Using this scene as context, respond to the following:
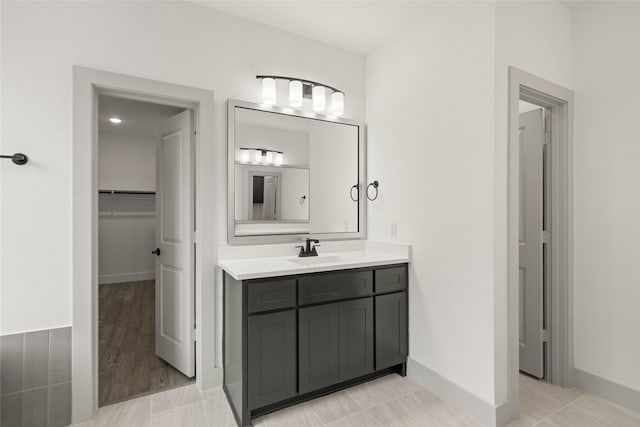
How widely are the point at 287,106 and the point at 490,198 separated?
5.33 feet

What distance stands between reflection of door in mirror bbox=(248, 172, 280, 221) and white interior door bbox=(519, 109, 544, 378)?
1.92 meters

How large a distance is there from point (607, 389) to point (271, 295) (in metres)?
2.28

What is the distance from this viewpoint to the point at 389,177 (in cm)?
268

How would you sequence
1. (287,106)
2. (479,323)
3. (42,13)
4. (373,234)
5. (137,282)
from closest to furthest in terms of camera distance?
(42,13)
(479,323)
(287,106)
(373,234)
(137,282)

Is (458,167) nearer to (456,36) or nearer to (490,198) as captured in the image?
(490,198)

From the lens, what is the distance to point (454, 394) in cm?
209

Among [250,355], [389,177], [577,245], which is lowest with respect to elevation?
[250,355]

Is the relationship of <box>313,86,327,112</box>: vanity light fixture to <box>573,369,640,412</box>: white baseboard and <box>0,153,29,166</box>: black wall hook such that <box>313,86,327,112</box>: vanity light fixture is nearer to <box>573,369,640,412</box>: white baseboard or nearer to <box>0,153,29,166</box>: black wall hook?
<box>0,153,29,166</box>: black wall hook

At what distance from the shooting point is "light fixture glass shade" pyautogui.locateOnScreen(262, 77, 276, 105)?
2420mm

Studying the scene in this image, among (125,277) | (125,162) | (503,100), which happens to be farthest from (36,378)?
(125,162)

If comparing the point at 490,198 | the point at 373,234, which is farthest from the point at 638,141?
the point at 373,234

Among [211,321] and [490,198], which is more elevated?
[490,198]

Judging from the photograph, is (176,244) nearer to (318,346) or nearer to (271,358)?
(271,358)

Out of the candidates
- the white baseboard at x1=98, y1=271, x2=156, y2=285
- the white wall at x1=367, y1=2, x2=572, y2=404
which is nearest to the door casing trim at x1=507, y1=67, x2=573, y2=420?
the white wall at x1=367, y1=2, x2=572, y2=404
